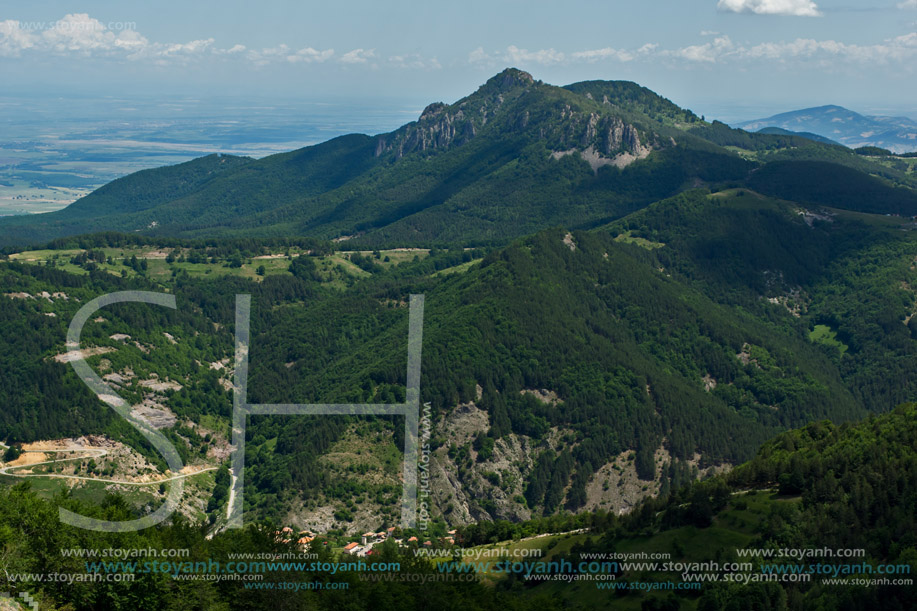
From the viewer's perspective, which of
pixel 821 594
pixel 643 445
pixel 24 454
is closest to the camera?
pixel 821 594

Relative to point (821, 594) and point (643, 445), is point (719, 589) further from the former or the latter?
point (643, 445)

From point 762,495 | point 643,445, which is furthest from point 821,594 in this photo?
Result: point 643,445
